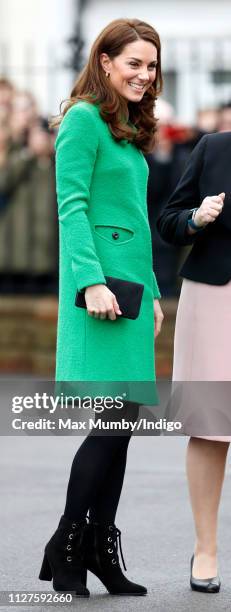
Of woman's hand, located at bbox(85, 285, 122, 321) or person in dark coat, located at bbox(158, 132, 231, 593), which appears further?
person in dark coat, located at bbox(158, 132, 231, 593)

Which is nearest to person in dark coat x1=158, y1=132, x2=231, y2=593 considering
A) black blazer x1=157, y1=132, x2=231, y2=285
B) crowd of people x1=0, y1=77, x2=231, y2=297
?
black blazer x1=157, y1=132, x2=231, y2=285

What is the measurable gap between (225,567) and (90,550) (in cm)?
76

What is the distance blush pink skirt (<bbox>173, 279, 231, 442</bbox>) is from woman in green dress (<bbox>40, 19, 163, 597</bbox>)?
7.2 inches

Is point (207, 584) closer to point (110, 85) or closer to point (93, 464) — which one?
point (93, 464)

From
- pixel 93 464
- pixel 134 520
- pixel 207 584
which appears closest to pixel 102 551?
pixel 93 464

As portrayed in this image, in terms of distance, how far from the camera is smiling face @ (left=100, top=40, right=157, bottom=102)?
192 inches

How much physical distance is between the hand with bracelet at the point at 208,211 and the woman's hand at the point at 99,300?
1.24ft

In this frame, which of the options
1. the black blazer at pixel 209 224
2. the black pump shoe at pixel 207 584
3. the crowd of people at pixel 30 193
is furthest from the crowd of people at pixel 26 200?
the black pump shoe at pixel 207 584

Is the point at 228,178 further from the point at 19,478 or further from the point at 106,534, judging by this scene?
the point at 19,478

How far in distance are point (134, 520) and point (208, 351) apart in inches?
64.3

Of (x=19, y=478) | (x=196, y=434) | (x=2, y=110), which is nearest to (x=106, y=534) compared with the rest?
(x=196, y=434)

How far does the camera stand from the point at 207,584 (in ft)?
17.0

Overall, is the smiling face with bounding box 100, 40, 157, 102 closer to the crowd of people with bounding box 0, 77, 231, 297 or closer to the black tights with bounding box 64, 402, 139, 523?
the black tights with bounding box 64, 402, 139, 523

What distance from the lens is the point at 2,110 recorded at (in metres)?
11.6
